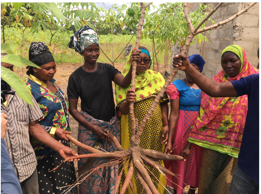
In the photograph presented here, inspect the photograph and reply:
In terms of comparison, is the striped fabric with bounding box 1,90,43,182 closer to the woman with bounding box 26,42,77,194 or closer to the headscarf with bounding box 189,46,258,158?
the woman with bounding box 26,42,77,194

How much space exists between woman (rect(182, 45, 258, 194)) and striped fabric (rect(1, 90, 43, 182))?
1.44 metres

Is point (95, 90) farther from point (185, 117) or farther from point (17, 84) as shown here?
point (17, 84)

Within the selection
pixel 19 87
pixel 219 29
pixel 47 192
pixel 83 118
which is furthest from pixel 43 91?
pixel 219 29

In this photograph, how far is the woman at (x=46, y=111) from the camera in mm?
1735

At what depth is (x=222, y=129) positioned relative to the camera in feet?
6.41

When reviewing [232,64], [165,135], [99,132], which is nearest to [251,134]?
[232,64]

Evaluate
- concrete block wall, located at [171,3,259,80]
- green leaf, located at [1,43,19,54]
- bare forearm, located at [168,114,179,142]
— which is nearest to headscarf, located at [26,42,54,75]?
green leaf, located at [1,43,19,54]

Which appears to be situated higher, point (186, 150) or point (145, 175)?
point (145, 175)

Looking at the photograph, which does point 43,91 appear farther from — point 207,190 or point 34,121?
point 207,190

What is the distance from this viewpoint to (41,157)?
179 cm

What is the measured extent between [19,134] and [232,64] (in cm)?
182

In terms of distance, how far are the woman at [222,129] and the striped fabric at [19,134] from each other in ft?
4.72

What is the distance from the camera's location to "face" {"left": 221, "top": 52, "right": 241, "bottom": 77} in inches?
72.4

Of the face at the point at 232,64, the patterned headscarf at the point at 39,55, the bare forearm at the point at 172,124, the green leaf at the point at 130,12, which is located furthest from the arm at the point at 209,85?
the green leaf at the point at 130,12
